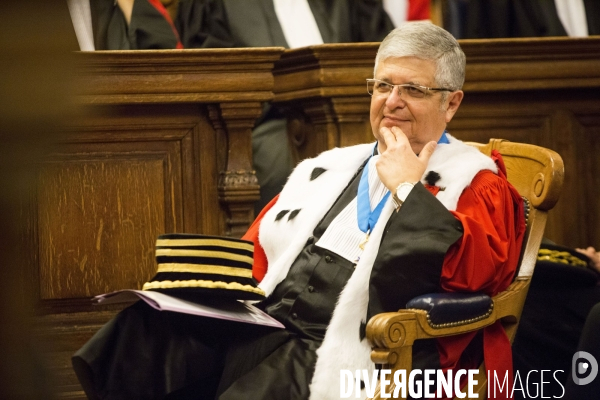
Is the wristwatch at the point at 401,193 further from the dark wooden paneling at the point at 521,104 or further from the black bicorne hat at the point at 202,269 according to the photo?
the dark wooden paneling at the point at 521,104

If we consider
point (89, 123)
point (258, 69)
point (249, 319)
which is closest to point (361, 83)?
point (258, 69)

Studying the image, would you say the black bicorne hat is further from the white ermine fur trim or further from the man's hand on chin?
the man's hand on chin

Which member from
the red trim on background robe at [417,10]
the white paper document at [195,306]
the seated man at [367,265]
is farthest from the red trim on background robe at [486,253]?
the red trim on background robe at [417,10]

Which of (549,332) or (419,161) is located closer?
(419,161)

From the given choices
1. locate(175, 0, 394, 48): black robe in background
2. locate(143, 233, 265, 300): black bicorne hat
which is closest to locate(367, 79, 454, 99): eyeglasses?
locate(143, 233, 265, 300): black bicorne hat

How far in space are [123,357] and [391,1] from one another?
3.32m

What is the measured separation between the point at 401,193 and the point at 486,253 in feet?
0.77

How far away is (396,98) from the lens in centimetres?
212

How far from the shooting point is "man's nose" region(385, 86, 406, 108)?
2121 mm

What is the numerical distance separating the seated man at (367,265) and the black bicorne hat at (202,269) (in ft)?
0.34

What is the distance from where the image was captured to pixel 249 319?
1804mm

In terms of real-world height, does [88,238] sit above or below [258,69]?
below

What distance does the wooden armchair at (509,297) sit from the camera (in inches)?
65.1

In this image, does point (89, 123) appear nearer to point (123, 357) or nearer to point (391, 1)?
point (123, 357)
